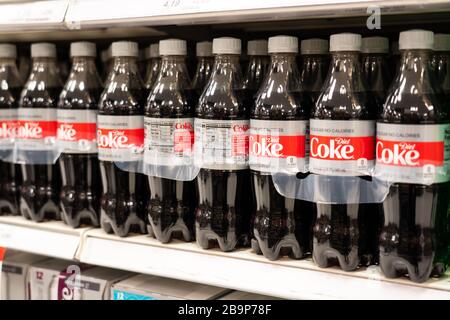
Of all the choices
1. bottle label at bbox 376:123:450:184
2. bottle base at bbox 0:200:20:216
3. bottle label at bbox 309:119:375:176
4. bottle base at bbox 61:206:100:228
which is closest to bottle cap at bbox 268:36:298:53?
bottle label at bbox 309:119:375:176

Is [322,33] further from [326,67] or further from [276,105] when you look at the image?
[276,105]

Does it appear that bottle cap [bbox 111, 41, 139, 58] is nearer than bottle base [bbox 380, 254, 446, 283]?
No

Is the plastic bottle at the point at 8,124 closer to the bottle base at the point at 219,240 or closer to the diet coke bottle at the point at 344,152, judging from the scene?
the bottle base at the point at 219,240

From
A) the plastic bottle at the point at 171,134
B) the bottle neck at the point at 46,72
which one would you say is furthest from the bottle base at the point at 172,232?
the bottle neck at the point at 46,72

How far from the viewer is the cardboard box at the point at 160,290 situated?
1.58 metres

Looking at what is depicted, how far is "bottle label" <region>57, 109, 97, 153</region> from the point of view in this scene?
1666 mm

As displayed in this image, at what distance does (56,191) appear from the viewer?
1.84 m

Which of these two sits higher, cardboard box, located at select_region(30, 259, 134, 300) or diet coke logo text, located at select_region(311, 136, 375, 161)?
diet coke logo text, located at select_region(311, 136, 375, 161)

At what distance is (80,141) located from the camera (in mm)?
1673

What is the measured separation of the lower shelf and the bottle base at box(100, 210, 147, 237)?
0.08 feet

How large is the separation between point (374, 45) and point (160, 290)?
88 cm

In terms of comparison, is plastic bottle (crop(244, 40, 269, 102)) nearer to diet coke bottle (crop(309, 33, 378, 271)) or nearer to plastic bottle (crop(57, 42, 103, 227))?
diet coke bottle (crop(309, 33, 378, 271))

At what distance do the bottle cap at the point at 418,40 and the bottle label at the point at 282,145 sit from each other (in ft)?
0.94

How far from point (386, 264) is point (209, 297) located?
0.54 meters
